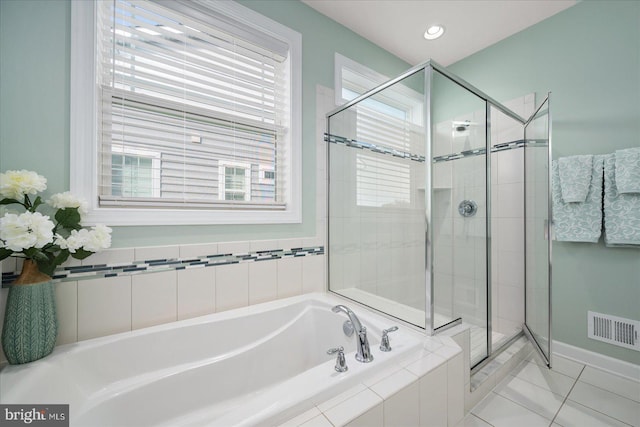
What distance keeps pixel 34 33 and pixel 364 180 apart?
1749mm

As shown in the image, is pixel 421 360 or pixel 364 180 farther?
pixel 364 180

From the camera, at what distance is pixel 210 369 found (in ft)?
4.13

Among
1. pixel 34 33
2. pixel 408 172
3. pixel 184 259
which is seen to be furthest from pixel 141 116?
pixel 408 172

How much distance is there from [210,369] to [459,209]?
1.58 metres

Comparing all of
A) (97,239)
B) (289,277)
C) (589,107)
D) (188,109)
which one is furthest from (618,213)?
(97,239)

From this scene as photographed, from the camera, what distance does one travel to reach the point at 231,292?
1.54 m

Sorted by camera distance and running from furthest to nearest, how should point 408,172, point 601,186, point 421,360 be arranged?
point 601,186
point 408,172
point 421,360

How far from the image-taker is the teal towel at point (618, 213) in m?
1.53

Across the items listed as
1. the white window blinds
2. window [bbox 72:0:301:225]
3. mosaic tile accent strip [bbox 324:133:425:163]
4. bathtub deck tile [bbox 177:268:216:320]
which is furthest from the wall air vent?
bathtub deck tile [bbox 177:268:216:320]

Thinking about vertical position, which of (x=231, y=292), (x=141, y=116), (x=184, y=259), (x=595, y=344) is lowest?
(x=595, y=344)

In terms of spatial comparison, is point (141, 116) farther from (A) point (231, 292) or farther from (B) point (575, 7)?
(B) point (575, 7)

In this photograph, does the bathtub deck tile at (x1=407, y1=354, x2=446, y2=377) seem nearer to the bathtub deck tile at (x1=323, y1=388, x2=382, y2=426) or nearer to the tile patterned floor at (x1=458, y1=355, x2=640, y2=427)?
the bathtub deck tile at (x1=323, y1=388, x2=382, y2=426)

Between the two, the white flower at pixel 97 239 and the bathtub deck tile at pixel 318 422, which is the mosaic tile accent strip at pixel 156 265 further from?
the bathtub deck tile at pixel 318 422

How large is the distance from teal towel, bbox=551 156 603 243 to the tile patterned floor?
87 cm
